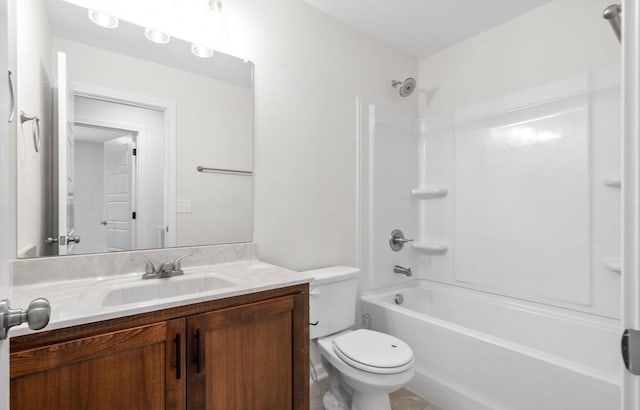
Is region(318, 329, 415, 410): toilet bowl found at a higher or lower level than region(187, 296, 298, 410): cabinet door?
lower

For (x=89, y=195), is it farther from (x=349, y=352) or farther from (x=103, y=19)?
(x=349, y=352)

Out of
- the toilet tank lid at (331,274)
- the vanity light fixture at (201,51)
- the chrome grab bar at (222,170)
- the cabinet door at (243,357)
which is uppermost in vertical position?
the vanity light fixture at (201,51)

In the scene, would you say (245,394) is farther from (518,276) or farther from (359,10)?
(359,10)

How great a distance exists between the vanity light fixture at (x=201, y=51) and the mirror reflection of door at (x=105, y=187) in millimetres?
528

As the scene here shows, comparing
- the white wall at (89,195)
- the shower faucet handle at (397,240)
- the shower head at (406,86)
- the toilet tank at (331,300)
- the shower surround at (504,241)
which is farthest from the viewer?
the shower faucet handle at (397,240)

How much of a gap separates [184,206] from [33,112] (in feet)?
2.23

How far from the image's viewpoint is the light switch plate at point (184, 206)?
1.60 m

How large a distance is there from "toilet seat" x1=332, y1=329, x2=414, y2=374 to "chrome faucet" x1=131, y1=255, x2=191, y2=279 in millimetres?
906

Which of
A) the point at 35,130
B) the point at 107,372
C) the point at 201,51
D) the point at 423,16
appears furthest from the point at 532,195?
the point at 35,130

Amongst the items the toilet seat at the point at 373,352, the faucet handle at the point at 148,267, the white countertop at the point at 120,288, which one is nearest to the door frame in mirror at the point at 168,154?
the faucet handle at the point at 148,267

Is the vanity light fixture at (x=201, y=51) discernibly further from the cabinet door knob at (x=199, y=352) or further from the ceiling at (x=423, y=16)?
the cabinet door knob at (x=199, y=352)

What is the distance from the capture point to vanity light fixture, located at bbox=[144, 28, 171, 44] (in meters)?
1.50

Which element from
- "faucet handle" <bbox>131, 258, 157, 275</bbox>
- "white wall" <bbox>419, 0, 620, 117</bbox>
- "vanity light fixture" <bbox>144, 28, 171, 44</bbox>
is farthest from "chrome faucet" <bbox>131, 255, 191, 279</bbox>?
"white wall" <bbox>419, 0, 620, 117</bbox>

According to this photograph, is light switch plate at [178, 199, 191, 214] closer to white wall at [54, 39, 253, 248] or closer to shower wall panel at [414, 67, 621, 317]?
white wall at [54, 39, 253, 248]
